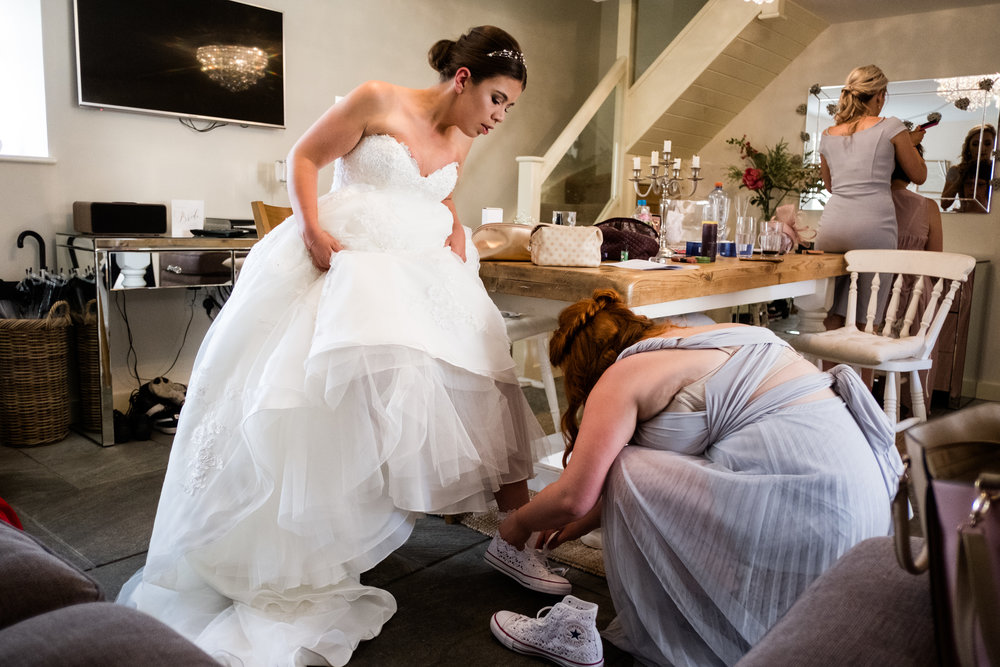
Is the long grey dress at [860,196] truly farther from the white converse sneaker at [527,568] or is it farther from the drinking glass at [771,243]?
the white converse sneaker at [527,568]

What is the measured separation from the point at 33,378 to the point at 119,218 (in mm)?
770

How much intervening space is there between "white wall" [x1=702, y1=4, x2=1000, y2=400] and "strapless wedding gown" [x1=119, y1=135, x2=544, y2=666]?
14.0 ft

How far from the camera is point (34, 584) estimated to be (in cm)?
89

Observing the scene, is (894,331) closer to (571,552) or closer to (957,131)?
(571,552)

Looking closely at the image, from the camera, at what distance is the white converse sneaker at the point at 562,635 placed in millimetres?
1590

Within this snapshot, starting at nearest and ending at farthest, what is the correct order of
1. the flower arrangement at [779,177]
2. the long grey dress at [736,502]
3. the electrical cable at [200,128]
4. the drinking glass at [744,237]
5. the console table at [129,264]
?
the long grey dress at [736,502] → the drinking glass at [744,237] → the console table at [129,264] → the electrical cable at [200,128] → the flower arrangement at [779,177]

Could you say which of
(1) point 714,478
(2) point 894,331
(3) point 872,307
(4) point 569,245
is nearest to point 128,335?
(4) point 569,245

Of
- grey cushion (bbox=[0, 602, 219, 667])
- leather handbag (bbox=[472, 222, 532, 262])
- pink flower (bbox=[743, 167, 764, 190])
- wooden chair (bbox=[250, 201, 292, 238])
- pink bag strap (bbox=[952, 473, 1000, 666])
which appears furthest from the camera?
pink flower (bbox=[743, 167, 764, 190])

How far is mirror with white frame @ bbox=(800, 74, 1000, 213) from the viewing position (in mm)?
4801

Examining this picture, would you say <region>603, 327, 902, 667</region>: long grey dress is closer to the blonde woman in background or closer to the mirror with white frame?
the blonde woman in background

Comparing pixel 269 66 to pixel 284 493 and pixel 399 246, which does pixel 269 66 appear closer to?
pixel 399 246

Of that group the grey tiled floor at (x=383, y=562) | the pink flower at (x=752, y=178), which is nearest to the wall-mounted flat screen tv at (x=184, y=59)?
the grey tiled floor at (x=383, y=562)

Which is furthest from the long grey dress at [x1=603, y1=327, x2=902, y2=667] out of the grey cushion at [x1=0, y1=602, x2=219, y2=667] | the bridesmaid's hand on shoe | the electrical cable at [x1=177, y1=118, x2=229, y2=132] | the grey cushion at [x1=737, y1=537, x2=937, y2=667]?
the electrical cable at [x1=177, y1=118, x2=229, y2=132]

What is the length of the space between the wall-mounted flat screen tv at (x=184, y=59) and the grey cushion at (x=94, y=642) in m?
3.33
